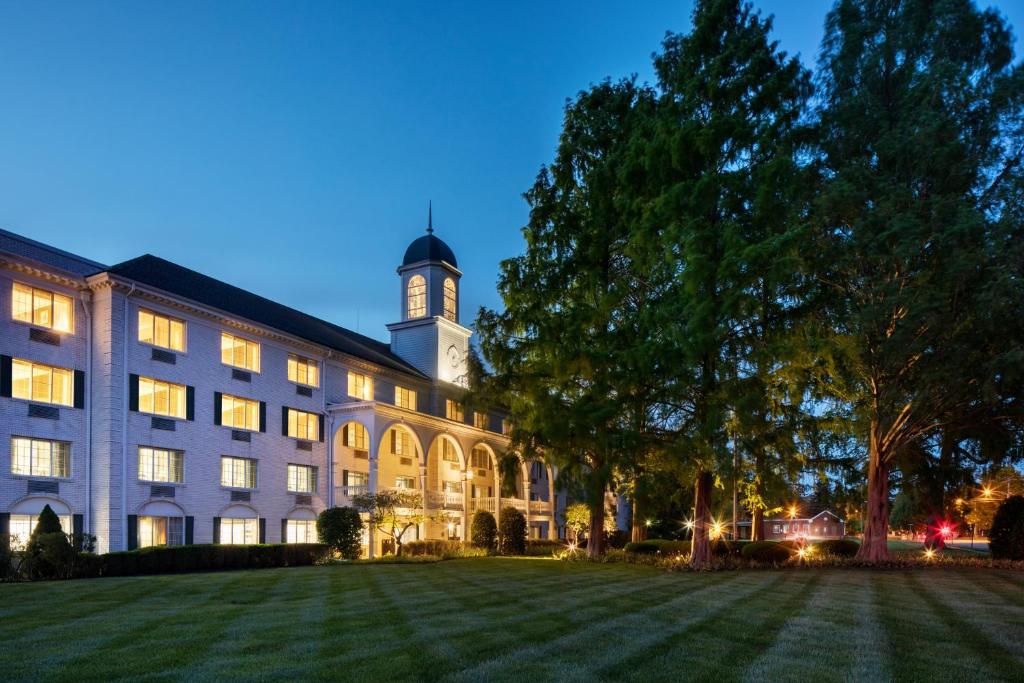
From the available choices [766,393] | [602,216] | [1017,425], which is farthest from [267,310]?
[1017,425]

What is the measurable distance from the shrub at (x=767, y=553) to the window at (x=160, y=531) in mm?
19535


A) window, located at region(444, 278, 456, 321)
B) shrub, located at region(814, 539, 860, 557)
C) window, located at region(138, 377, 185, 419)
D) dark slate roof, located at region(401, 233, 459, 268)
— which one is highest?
dark slate roof, located at region(401, 233, 459, 268)

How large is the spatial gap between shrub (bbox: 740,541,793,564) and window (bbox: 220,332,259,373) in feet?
65.2

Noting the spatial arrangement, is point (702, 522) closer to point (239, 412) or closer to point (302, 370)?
point (239, 412)

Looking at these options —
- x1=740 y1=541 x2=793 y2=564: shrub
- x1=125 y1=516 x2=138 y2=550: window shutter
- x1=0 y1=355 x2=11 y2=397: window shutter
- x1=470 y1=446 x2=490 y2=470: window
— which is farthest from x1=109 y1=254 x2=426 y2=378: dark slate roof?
x1=740 y1=541 x2=793 y2=564: shrub

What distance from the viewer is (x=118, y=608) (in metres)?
11.7

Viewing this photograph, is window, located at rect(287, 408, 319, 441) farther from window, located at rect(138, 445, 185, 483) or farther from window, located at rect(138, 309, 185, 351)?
window, located at rect(138, 309, 185, 351)

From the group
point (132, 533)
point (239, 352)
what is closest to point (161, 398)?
point (239, 352)

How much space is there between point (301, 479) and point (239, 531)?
377 cm

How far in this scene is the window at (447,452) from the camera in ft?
140

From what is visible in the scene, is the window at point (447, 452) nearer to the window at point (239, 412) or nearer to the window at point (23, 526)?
the window at point (239, 412)

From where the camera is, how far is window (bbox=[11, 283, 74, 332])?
2264 centimetres

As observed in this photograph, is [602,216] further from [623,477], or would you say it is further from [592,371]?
[623,477]

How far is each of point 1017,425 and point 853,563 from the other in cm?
873
